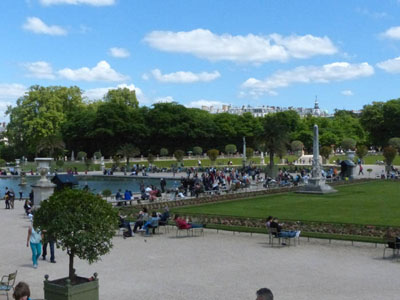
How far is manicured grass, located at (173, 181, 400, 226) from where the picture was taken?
79.4 feet

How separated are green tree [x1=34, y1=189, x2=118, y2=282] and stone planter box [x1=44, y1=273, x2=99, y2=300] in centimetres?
38

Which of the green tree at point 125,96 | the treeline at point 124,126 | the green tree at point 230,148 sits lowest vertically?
the green tree at point 230,148

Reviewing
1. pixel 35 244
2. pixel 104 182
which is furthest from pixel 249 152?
pixel 35 244

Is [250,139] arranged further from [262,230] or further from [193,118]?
[262,230]

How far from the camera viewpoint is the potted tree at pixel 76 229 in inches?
413

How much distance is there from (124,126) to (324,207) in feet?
209

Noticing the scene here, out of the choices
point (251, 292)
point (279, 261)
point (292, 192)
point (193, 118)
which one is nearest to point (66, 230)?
point (251, 292)

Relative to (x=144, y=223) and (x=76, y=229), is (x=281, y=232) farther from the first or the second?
(x=76, y=229)

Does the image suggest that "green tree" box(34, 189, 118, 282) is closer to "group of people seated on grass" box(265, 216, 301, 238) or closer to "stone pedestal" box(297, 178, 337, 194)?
"group of people seated on grass" box(265, 216, 301, 238)

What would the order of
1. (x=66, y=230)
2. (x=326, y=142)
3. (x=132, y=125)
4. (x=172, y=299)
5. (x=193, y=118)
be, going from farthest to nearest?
(x=326, y=142) → (x=193, y=118) → (x=132, y=125) → (x=172, y=299) → (x=66, y=230)

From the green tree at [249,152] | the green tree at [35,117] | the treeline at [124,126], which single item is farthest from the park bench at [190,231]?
the green tree at [35,117]

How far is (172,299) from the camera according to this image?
38.3 feet

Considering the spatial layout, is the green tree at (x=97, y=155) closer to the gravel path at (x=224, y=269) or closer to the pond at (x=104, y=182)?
the pond at (x=104, y=182)

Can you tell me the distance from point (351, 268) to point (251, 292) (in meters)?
3.94
